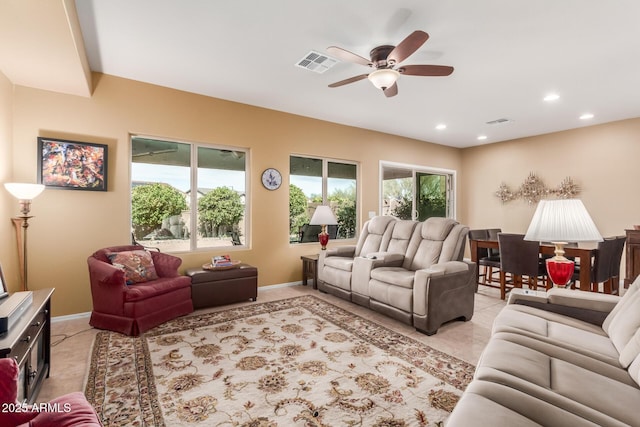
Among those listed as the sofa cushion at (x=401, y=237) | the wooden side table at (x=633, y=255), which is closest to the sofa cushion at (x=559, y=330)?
the sofa cushion at (x=401, y=237)

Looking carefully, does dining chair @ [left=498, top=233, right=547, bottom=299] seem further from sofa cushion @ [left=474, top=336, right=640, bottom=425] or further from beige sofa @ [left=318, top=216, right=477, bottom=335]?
sofa cushion @ [left=474, top=336, right=640, bottom=425]

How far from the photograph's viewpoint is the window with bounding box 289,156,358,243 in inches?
207

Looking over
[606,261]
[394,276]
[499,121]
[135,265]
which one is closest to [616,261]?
[606,261]

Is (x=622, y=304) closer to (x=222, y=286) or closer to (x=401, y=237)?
(x=401, y=237)

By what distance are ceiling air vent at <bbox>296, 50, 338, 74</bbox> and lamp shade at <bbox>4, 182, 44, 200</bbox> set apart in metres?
2.82

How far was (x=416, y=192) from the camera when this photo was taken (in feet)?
23.4

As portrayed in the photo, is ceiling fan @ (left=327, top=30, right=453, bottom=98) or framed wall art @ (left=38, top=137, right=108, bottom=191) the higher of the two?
ceiling fan @ (left=327, top=30, right=453, bottom=98)

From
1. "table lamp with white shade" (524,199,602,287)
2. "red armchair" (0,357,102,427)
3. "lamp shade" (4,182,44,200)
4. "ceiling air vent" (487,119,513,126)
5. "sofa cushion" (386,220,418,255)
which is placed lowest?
"red armchair" (0,357,102,427)

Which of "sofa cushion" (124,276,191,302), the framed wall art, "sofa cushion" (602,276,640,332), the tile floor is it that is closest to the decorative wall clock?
the tile floor

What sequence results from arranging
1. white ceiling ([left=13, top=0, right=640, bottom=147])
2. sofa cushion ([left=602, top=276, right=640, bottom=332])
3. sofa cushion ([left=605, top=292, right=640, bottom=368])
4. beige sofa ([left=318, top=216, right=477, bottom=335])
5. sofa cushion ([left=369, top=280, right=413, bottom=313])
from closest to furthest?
sofa cushion ([left=605, top=292, right=640, bottom=368]) → sofa cushion ([left=602, top=276, right=640, bottom=332]) → white ceiling ([left=13, top=0, right=640, bottom=147]) → beige sofa ([left=318, top=216, right=477, bottom=335]) → sofa cushion ([left=369, top=280, right=413, bottom=313])

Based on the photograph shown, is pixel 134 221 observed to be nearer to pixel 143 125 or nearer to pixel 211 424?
pixel 143 125

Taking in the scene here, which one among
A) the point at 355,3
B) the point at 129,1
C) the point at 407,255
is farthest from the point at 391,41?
the point at 407,255

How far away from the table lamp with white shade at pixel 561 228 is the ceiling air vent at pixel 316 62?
2414 mm

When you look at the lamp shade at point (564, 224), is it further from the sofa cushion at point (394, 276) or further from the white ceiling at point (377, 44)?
the white ceiling at point (377, 44)
